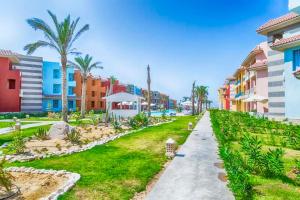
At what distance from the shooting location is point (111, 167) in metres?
9.17

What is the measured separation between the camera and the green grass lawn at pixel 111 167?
685cm

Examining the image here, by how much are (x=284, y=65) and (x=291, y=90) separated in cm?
231

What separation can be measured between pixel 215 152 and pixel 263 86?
26.3m

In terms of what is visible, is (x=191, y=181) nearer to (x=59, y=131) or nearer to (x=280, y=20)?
(x=59, y=131)

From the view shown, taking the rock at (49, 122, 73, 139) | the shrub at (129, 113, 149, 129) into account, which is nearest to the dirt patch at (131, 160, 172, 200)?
the rock at (49, 122, 73, 139)

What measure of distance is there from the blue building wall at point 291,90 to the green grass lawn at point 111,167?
43.5ft

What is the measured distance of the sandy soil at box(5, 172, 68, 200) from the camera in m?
6.74

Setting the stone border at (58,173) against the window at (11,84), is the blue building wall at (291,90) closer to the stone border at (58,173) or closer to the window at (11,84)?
the stone border at (58,173)

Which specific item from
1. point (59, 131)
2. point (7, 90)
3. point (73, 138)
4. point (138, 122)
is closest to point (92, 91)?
point (7, 90)

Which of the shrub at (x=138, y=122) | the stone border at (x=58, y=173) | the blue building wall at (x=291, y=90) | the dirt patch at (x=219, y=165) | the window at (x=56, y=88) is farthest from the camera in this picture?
the window at (x=56, y=88)

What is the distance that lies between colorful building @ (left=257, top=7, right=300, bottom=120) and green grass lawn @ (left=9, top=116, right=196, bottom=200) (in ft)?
43.8

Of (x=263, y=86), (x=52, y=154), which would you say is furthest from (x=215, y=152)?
(x=263, y=86)

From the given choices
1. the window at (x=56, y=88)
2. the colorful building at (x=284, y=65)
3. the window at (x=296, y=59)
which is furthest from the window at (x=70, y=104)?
the window at (x=296, y=59)

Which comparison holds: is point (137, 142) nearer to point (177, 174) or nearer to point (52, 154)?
point (52, 154)
